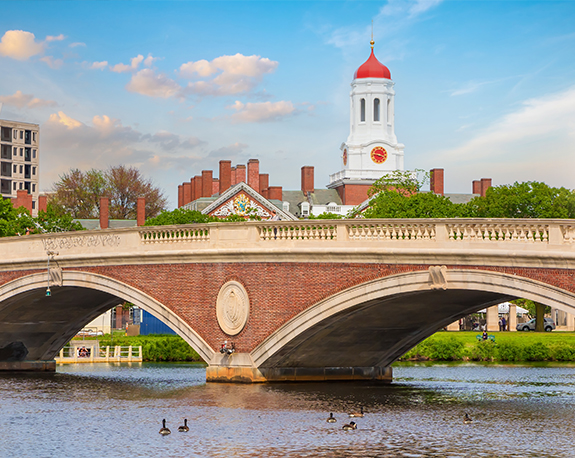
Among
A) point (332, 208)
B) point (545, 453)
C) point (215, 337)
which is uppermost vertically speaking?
point (332, 208)

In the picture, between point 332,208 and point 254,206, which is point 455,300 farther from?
point 332,208

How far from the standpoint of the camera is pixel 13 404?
30562 millimetres

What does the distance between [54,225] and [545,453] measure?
55.9 meters

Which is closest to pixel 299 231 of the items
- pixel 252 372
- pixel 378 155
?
pixel 252 372

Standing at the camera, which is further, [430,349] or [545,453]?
[430,349]

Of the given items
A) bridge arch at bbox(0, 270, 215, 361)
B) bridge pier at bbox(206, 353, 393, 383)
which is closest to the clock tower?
bridge arch at bbox(0, 270, 215, 361)

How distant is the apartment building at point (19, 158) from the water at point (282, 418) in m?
90.1

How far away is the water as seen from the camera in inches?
855

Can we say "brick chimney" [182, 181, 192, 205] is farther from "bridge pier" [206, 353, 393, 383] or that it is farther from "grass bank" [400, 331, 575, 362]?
"bridge pier" [206, 353, 393, 383]

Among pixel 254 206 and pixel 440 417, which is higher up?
pixel 254 206

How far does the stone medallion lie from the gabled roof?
2300 inches

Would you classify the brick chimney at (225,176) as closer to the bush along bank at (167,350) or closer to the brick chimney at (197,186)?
the brick chimney at (197,186)

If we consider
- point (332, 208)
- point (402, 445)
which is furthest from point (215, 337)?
point (332, 208)

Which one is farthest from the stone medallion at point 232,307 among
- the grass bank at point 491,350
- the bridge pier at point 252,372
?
the grass bank at point 491,350
